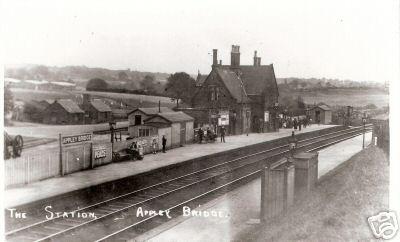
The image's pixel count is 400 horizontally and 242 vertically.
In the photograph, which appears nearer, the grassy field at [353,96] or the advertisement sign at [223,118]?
the grassy field at [353,96]

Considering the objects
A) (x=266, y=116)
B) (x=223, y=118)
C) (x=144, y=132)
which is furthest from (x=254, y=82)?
(x=144, y=132)

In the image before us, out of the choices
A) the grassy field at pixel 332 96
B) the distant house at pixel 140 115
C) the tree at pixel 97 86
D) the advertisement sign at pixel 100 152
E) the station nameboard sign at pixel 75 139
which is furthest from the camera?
the distant house at pixel 140 115

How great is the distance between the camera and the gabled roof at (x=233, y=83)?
31703 millimetres

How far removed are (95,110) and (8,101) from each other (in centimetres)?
1442

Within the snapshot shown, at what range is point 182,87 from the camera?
34.1 metres

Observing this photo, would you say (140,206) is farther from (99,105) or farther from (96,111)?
(96,111)

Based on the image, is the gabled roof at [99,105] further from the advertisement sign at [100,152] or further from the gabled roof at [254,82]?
the advertisement sign at [100,152]

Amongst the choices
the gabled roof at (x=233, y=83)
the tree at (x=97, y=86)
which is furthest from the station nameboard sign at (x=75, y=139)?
the gabled roof at (x=233, y=83)

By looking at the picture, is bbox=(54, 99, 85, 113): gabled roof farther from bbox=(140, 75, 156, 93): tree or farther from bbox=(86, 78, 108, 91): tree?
bbox=(140, 75, 156, 93): tree

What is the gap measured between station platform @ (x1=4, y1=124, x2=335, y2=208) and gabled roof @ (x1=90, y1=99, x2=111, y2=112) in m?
6.82

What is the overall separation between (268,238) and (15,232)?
19.8ft

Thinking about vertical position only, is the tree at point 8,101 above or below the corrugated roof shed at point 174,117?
above

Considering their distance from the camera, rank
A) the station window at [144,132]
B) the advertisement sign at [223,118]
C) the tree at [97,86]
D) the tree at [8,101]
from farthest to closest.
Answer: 1. the advertisement sign at [223,118]
2. the tree at [97,86]
3. the station window at [144,132]
4. the tree at [8,101]

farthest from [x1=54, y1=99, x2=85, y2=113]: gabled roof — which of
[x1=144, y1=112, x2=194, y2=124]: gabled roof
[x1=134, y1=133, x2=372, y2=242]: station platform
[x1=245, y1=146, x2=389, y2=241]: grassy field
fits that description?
[x1=245, y1=146, x2=389, y2=241]: grassy field
